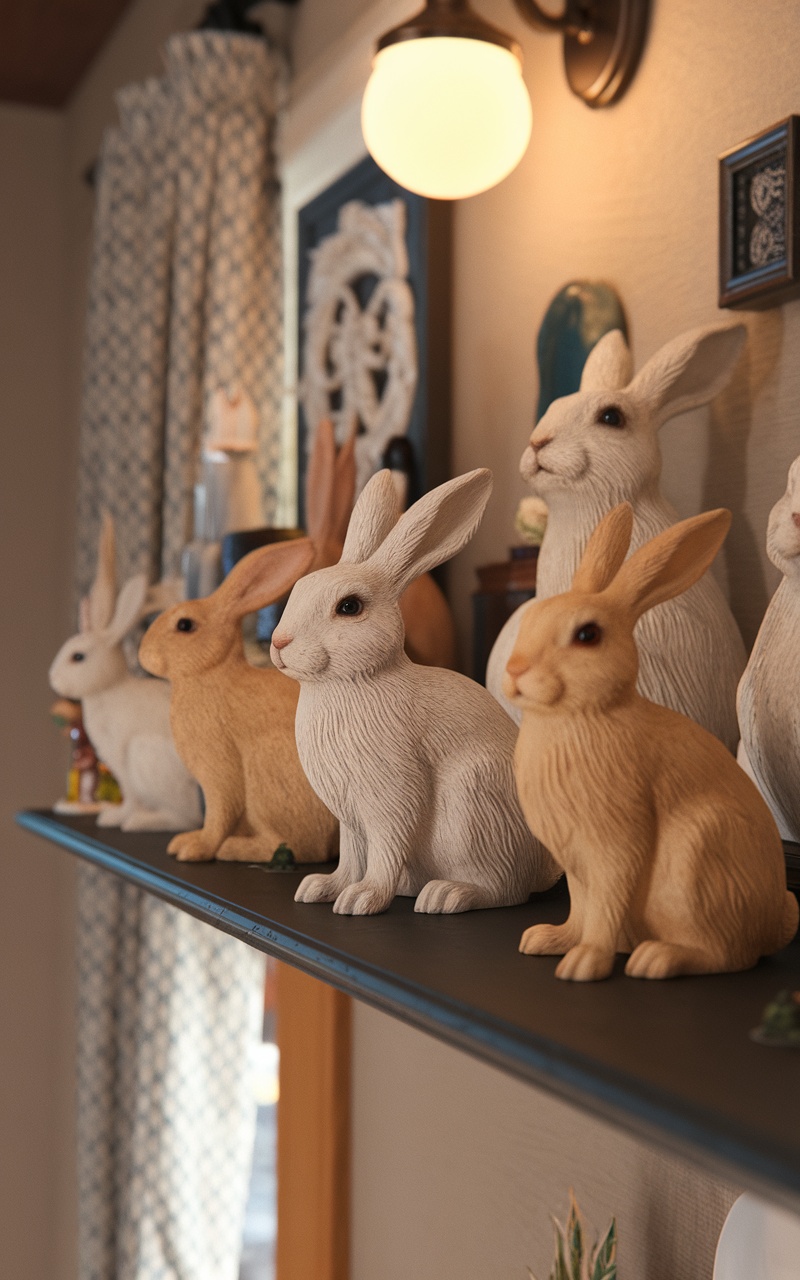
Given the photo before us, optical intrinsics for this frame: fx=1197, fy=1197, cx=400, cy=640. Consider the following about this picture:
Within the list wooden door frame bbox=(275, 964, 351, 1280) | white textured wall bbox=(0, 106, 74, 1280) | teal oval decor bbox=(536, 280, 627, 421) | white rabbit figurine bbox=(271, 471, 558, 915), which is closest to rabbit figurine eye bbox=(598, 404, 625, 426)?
white rabbit figurine bbox=(271, 471, 558, 915)

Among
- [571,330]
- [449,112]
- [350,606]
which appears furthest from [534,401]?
[350,606]

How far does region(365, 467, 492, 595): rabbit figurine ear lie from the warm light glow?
15.8 inches

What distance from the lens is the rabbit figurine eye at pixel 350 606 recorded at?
28.5 inches

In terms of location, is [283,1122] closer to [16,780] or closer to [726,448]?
[726,448]

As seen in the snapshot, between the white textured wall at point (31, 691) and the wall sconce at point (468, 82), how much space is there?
1807 mm

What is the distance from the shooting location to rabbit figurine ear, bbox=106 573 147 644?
3.99 ft

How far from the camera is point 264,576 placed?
0.91 m

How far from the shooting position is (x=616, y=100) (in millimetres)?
995

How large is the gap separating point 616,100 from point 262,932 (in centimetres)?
73

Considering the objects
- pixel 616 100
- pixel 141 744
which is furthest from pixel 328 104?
pixel 141 744

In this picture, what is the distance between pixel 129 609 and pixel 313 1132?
2.23 feet

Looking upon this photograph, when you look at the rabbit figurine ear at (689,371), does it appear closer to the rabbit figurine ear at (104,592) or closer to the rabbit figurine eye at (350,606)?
the rabbit figurine eye at (350,606)

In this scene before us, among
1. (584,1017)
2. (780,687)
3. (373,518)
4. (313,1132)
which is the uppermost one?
(373,518)

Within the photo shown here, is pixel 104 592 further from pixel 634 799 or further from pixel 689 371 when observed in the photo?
pixel 634 799
